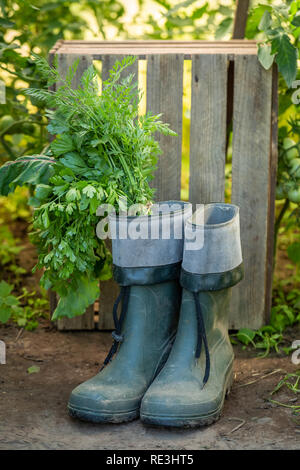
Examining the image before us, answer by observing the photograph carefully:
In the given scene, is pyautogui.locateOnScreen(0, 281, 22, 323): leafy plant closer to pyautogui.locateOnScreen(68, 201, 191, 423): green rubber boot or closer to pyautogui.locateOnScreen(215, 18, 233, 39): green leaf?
pyautogui.locateOnScreen(68, 201, 191, 423): green rubber boot

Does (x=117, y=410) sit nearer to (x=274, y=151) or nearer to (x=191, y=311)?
(x=191, y=311)

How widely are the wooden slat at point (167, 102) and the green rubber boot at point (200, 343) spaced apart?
421 millimetres

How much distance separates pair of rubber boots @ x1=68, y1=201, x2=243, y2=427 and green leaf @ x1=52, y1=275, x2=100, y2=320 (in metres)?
0.27

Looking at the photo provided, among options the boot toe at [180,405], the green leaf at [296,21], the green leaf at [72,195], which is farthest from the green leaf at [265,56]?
the boot toe at [180,405]

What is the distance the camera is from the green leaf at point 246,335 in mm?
2385

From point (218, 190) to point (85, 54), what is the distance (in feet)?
2.31

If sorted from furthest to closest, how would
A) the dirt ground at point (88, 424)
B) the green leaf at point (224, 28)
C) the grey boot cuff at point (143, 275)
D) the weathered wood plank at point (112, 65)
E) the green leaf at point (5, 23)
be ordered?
1. the green leaf at point (224, 28)
2. the green leaf at point (5, 23)
3. the weathered wood plank at point (112, 65)
4. the grey boot cuff at point (143, 275)
5. the dirt ground at point (88, 424)

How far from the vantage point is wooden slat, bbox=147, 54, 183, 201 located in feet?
7.57

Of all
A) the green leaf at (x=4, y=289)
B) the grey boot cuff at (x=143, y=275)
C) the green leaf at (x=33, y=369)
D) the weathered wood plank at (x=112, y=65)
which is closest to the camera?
the grey boot cuff at (x=143, y=275)

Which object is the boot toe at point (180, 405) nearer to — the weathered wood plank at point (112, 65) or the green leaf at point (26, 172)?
the green leaf at point (26, 172)

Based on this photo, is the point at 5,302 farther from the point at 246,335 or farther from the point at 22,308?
the point at 246,335

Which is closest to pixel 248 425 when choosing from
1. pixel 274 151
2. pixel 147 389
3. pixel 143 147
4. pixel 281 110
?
pixel 147 389

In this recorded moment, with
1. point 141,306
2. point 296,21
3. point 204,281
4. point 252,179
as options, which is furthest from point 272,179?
point 141,306

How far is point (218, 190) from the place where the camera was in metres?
2.37
